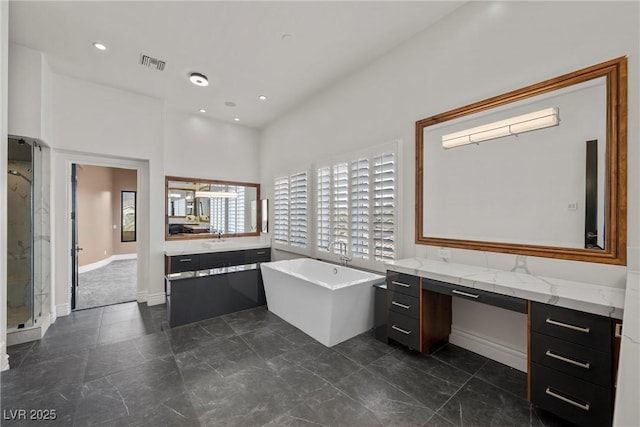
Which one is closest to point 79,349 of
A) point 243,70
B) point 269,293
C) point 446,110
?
point 269,293

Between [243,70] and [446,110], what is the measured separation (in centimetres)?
267

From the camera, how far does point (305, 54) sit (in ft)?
10.9

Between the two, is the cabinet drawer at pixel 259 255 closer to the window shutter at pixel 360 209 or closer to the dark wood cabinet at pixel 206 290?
the dark wood cabinet at pixel 206 290

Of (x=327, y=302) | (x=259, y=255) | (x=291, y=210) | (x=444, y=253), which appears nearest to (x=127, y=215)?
(x=259, y=255)

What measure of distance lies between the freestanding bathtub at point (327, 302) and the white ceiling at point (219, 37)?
9.00 feet

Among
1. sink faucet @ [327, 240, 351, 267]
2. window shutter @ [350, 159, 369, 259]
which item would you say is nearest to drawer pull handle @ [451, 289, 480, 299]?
window shutter @ [350, 159, 369, 259]

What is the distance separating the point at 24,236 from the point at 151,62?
263 centimetres

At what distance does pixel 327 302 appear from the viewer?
2820 millimetres

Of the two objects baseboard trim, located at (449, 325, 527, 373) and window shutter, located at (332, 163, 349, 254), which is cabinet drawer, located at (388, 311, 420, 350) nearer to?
baseboard trim, located at (449, 325, 527, 373)

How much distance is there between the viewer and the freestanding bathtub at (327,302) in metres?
2.84

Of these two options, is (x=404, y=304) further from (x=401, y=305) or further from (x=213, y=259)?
(x=213, y=259)

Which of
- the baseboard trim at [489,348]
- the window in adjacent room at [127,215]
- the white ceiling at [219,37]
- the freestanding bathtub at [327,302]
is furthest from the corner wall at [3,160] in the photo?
the window in adjacent room at [127,215]

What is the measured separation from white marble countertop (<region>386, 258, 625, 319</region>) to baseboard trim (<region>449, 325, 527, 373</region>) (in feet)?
2.44

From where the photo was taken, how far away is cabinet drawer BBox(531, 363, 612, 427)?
1513 mm
